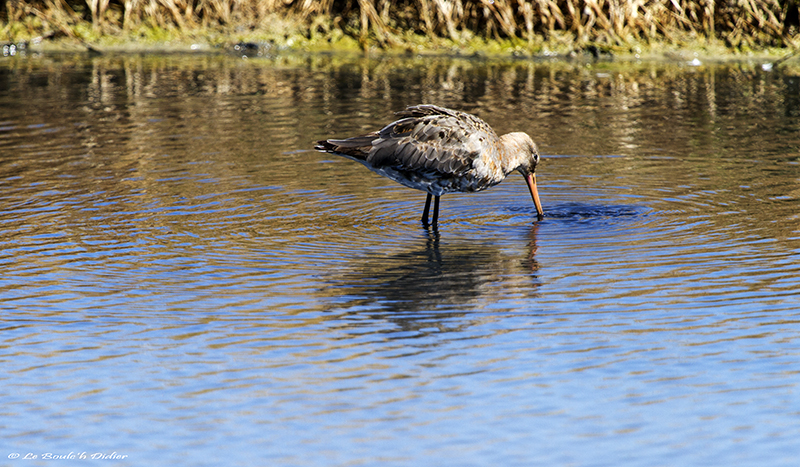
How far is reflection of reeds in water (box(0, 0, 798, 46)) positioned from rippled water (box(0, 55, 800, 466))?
360 inches

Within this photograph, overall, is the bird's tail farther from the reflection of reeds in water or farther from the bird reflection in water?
the reflection of reeds in water

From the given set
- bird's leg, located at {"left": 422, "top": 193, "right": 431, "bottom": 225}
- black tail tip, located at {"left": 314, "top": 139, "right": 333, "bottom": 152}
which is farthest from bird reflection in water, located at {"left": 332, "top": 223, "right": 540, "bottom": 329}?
black tail tip, located at {"left": 314, "top": 139, "right": 333, "bottom": 152}

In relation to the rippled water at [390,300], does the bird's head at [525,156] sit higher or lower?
higher

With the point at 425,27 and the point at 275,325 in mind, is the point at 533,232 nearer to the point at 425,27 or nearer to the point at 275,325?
the point at 275,325

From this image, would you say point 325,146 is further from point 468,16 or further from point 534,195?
point 468,16

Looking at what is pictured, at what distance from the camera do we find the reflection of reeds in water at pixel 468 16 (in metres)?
25.9

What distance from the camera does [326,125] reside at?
1755cm

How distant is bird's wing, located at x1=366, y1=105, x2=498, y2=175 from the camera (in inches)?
434

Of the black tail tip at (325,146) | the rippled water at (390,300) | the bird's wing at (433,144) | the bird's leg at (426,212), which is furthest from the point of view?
the bird's leg at (426,212)

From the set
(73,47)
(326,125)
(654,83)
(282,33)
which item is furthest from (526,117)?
(73,47)

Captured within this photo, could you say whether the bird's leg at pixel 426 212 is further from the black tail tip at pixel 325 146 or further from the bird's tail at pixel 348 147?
the black tail tip at pixel 325 146

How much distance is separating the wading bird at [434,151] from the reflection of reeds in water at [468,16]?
1581 centimetres

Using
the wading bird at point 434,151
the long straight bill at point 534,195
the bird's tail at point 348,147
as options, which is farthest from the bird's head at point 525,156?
the bird's tail at point 348,147

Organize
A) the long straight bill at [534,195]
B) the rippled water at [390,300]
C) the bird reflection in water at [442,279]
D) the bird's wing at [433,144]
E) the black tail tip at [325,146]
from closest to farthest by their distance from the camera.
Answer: the rippled water at [390,300], the bird reflection in water at [442,279], the bird's wing at [433,144], the black tail tip at [325,146], the long straight bill at [534,195]
